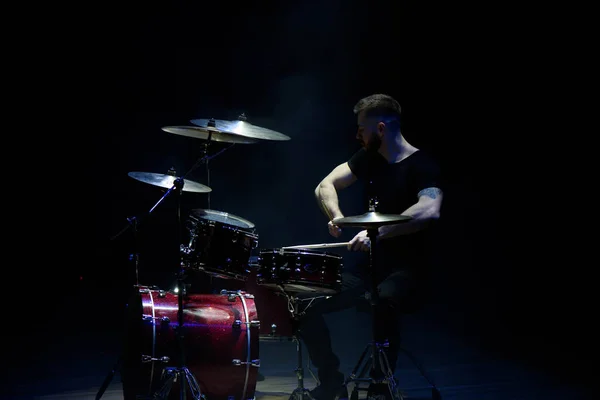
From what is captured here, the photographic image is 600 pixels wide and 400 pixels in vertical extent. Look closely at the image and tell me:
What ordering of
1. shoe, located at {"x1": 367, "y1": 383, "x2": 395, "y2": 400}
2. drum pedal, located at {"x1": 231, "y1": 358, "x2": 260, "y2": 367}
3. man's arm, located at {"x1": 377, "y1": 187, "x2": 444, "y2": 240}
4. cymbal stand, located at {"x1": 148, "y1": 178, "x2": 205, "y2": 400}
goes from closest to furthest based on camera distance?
shoe, located at {"x1": 367, "y1": 383, "x2": 395, "y2": 400}
cymbal stand, located at {"x1": 148, "y1": 178, "x2": 205, "y2": 400}
man's arm, located at {"x1": 377, "y1": 187, "x2": 444, "y2": 240}
drum pedal, located at {"x1": 231, "y1": 358, "x2": 260, "y2": 367}

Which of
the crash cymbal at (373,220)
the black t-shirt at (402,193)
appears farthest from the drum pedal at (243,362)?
the crash cymbal at (373,220)

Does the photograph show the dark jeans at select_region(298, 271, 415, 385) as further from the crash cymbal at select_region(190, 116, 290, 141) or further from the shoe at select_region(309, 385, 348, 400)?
the crash cymbal at select_region(190, 116, 290, 141)

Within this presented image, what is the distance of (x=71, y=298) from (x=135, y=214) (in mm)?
991

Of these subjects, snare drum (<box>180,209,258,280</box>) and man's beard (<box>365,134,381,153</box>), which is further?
man's beard (<box>365,134,381,153</box>)

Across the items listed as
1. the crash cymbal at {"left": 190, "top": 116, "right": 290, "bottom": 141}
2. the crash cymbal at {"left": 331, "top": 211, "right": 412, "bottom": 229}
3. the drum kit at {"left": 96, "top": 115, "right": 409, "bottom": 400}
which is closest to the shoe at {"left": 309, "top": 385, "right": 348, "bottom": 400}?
the drum kit at {"left": 96, "top": 115, "right": 409, "bottom": 400}

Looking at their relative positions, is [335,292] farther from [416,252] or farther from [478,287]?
[478,287]

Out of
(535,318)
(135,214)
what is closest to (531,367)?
(535,318)

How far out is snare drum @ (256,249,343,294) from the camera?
10.8ft

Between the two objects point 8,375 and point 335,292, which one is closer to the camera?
point 335,292

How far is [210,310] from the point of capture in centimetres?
353

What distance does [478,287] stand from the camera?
6.93 m

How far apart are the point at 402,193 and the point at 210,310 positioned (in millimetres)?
1227

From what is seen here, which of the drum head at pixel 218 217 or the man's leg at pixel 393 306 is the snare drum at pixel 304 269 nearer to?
the man's leg at pixel 393 306

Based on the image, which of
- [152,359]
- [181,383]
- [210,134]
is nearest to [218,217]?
[210,134]
